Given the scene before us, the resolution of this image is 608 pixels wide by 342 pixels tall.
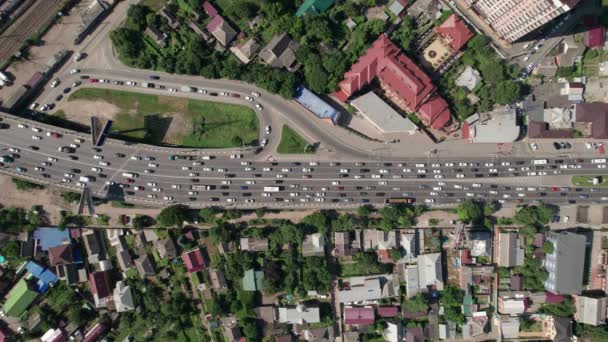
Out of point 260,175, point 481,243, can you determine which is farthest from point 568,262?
point 260,175

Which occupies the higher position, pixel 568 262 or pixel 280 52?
pixel 280 52

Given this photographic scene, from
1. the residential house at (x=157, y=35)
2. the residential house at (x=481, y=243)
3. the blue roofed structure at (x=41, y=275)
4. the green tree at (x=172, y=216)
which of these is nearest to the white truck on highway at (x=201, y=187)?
the green tree at (x=172, y=216)

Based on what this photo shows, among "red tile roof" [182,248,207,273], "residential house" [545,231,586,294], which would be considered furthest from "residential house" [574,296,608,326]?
"red tile roof" [182,248,207,273]

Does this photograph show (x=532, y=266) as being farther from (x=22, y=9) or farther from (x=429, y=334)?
(x=22, y=9)

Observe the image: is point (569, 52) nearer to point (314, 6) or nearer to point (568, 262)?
point (568, 262)

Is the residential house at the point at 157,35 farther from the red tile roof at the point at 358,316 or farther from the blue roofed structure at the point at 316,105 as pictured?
the red tile roof at the point at 358,316

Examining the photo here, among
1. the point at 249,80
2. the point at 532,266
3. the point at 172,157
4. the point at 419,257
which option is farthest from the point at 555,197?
the point at 172,157
